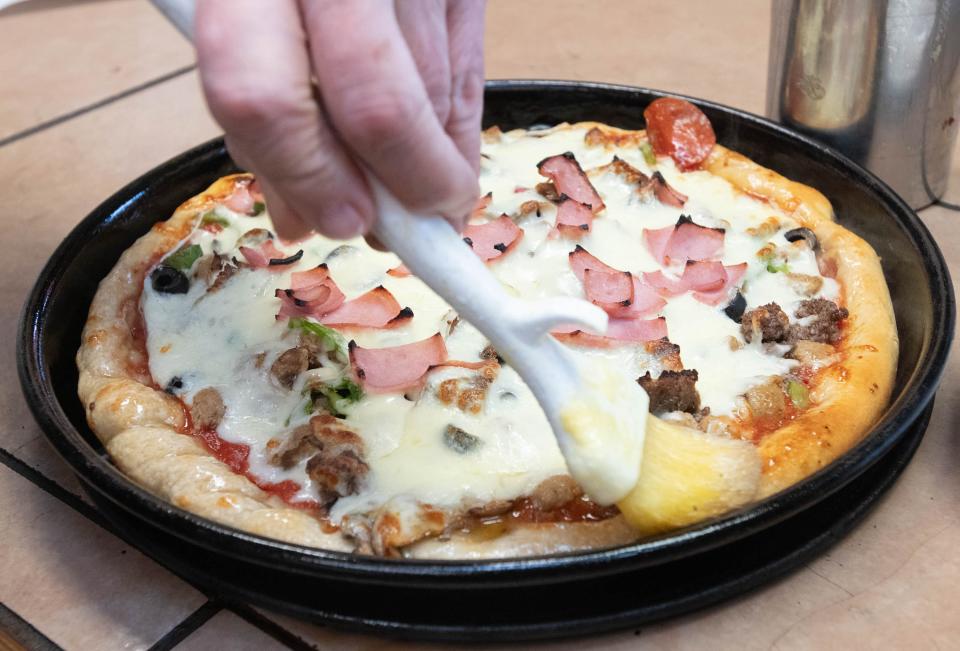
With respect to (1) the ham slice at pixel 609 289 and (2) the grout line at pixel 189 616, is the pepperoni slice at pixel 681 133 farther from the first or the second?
(2) the grout line at pixel 189 616

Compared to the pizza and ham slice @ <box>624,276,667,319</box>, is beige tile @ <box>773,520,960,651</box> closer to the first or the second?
the pizza

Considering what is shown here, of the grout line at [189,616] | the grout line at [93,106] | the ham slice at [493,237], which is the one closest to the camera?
the grout line at [189,616]

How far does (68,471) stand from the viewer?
1871 mm

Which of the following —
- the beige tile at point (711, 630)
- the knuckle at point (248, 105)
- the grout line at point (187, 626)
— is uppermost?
the knuckle at point (248, 105)

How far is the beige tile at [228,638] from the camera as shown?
4.85 ft

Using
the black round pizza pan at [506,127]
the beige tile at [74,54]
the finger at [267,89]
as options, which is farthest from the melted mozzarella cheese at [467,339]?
the beige tile at [74,54]

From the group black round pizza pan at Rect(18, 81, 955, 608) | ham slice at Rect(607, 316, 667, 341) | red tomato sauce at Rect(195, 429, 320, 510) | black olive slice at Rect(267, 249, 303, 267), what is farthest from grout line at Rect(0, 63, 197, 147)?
ham slice at Rect(607, 316, 667, 341)

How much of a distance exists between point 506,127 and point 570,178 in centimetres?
52

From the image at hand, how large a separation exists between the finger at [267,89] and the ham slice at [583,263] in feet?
3.18

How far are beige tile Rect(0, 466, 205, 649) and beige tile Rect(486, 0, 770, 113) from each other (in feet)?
7.53

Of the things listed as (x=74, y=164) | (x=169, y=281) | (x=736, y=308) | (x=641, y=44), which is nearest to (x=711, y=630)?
(x=736, y=308)

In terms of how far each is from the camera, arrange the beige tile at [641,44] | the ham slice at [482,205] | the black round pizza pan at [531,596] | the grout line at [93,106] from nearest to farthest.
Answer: the black round pizza pan at [531,596] < the ham slice at [482,205] < the grout line at [93,106] < the beige tile at [641,44]

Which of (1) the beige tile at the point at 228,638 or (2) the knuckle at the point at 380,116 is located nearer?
(2) the knuckle at the point at 380,116

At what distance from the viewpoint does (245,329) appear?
1.97 m
